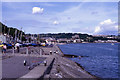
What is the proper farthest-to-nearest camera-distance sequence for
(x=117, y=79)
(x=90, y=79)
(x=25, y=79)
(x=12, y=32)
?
(x=12, y=32) → (x=117, y=79) → (x=90, y=79) → (x=25, y=79)

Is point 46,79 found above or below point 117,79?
above

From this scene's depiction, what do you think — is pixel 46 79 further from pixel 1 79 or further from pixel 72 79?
pixel 72 79

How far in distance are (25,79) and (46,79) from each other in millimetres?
2673

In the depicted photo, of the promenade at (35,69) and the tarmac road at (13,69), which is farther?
the tarmac road at (13,69)

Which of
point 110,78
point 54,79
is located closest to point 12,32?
point 110,78

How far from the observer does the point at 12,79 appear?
9172 mm

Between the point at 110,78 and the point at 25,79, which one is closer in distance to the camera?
the point at 25,79

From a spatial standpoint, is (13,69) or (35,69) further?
(13,69)

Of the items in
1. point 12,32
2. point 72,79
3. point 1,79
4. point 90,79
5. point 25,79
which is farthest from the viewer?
point 12,32

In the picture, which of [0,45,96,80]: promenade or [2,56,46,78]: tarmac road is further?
[2,56,46,78]: tarmac road

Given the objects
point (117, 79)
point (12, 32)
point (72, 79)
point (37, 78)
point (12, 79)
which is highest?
point (12, 32)

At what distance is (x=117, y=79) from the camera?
79.9 feet

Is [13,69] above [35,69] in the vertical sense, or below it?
below

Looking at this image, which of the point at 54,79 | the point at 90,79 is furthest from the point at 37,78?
the point at 90,79
